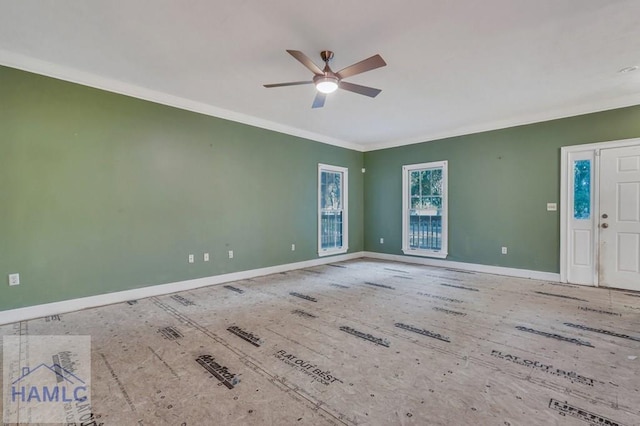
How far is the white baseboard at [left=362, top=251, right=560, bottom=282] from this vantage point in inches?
197

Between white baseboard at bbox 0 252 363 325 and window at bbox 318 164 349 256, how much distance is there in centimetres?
111

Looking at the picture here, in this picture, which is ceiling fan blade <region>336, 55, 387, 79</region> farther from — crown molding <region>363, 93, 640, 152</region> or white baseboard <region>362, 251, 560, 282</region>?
white baseboard <region>362, 251, 560, 282</region>

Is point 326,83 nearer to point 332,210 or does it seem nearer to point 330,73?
point 330,73

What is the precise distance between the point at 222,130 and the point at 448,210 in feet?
15.1

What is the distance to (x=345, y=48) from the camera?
2900 mm

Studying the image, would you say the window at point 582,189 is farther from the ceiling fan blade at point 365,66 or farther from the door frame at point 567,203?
the ceiling fan blade at point 365,66

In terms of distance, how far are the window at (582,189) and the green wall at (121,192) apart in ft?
16.0

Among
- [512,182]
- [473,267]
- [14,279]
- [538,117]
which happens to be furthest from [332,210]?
[14,279]

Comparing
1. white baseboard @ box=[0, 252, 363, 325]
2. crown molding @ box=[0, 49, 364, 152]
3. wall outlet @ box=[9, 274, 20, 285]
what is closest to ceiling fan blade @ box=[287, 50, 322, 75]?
crown molding @ box=[0, 49, 364, 152]

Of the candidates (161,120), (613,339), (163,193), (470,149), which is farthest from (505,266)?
(161,120)

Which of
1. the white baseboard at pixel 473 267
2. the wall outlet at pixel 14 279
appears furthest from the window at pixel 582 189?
the wall outlet at pixel 14 279

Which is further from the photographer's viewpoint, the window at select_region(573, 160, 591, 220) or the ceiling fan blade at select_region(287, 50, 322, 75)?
the window at select_region(573, 160, 591, 220)

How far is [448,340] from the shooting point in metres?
2.72

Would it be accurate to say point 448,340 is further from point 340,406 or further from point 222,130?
point 222,130
